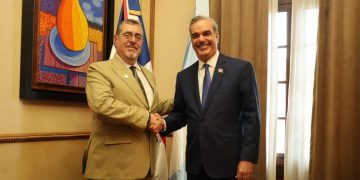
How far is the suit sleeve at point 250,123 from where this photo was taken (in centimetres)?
176

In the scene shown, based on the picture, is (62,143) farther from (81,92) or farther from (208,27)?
(208,27)

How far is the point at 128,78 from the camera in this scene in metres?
1.93

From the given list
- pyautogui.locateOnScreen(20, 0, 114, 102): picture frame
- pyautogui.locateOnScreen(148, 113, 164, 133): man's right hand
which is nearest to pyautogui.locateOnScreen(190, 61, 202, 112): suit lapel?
pyautogui.locateOnScreen(148, 113, 164, 133): man's right hand

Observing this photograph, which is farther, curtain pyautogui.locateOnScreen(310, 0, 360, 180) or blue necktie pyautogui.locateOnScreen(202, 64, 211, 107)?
curtain pyautogui.locateOnScreen(310, 0, 360, 180)

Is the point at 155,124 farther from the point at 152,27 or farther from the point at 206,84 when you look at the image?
the point at 152,27

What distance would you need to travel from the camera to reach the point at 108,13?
110 inches

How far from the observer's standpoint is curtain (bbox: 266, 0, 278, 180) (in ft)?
9.14

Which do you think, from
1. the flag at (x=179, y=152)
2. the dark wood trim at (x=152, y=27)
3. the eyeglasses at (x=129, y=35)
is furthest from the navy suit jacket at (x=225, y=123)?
the dark wood trim at (x=152, y=27)

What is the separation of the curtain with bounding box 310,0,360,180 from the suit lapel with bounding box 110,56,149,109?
54.4 inches

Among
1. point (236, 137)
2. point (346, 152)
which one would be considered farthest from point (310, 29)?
point (236, 137)

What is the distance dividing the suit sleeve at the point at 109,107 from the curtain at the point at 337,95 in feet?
4.71

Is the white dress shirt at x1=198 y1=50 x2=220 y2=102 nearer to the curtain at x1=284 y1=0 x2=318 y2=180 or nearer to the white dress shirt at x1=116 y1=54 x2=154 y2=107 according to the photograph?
the white dress shirt at x1=116 y1=54 x2=154 y2=107

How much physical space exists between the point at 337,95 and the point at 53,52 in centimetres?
201

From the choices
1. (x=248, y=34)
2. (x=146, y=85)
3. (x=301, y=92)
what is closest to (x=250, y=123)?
(x=146, y=85)
